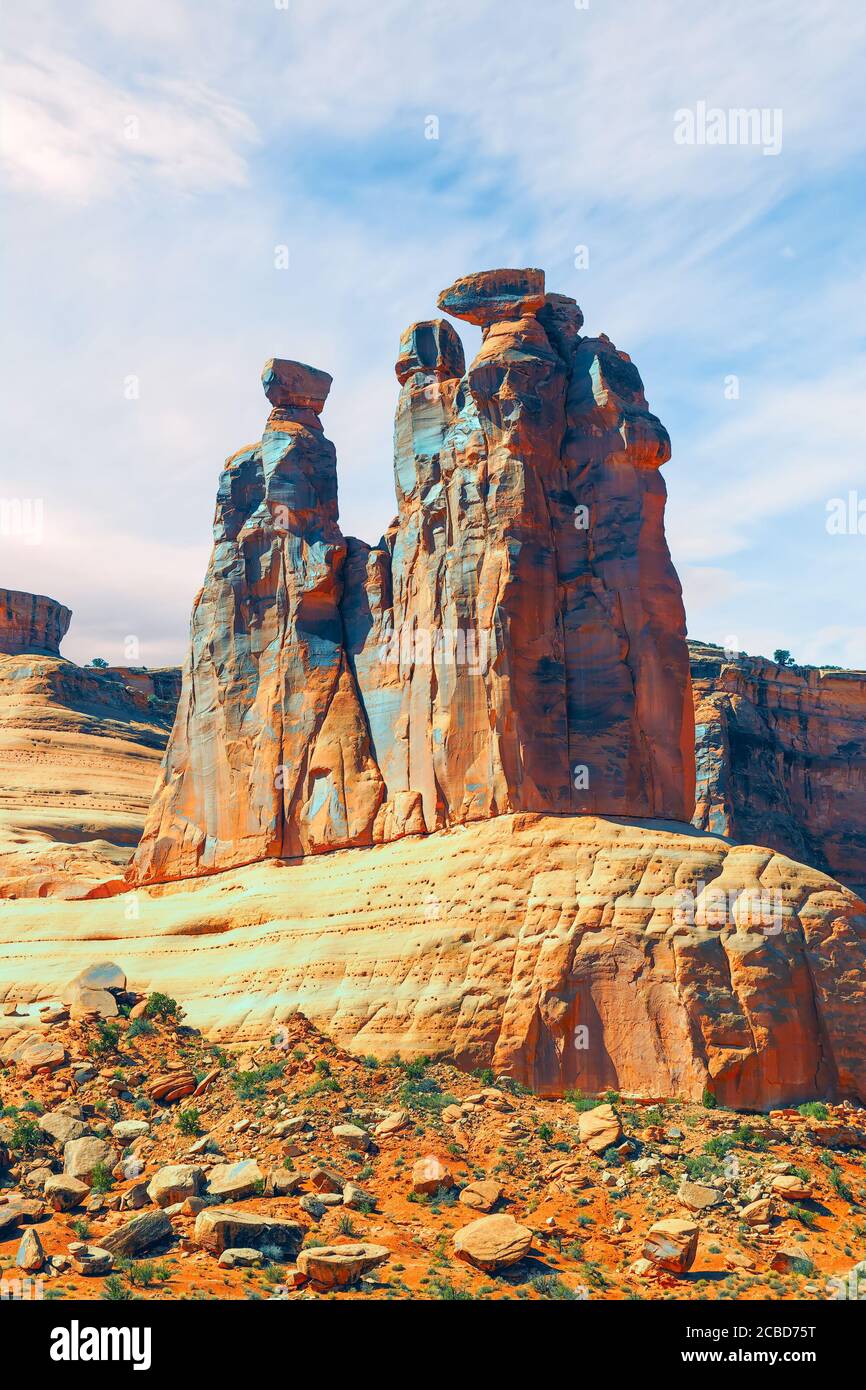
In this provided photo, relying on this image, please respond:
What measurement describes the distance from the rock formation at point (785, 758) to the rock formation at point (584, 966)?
4129 cm

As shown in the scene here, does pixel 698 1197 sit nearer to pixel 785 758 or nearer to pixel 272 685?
pixel 272 685

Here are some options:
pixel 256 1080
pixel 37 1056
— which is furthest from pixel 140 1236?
pixel 37 1056

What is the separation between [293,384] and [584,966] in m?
26.7

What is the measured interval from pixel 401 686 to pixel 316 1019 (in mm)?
11758

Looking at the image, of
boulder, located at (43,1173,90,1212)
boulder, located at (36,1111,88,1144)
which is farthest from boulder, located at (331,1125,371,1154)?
boulder, located at (36,1111,88,1144)

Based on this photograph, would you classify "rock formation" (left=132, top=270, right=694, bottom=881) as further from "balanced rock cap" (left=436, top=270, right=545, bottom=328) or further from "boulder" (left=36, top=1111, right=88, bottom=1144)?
"boulder" (left=36, top=1111, right=88, bottom=1144)

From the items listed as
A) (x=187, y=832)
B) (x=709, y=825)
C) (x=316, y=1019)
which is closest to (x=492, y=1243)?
(x=316, y=1019)

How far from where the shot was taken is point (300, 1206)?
29328 millimetres

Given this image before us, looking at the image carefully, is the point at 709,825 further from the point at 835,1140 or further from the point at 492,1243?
the point at 492,1243

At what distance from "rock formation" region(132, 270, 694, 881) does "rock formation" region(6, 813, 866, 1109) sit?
2.64 m

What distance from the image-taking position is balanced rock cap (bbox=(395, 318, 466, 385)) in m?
48.5

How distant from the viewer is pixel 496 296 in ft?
150

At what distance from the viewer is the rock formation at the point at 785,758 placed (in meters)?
81.4

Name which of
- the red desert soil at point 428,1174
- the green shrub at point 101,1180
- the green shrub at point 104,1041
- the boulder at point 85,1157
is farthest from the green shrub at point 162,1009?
the green shrub at point 101,1180
